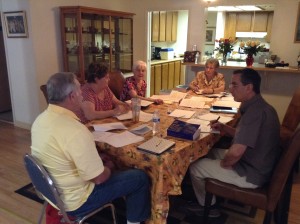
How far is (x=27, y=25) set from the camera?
3.47m

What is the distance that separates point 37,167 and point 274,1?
3909mm

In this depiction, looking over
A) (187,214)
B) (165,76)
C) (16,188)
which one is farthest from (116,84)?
(165,76)

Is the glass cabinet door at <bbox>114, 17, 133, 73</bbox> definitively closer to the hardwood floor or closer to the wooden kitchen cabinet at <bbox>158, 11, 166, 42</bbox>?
the wooden kitchen cabinet at <bbox>158, 11, 166, 42</bbox>

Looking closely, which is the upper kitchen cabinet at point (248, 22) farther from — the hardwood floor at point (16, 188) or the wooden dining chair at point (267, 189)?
the wooden dining chair at point (267, 189)

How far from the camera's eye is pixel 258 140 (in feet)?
5.19

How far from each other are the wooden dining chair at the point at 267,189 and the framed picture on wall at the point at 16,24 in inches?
123

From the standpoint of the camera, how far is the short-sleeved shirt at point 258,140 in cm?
156

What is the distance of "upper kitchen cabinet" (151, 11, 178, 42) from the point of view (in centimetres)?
552

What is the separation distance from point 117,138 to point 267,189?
984mm

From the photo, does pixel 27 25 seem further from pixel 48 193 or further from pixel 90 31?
pixel 48 193

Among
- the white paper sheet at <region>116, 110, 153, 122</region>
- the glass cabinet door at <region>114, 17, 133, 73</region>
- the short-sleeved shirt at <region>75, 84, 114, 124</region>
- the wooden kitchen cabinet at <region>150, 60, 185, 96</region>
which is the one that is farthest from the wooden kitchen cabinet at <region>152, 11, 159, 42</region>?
the white paper sheet at <region>116, 110, 153, 122</region>

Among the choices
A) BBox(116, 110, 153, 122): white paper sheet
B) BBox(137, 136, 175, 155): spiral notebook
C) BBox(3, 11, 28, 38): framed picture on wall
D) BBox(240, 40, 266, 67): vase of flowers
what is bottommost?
BBox(137, 136, 175, 155): spiral notebook

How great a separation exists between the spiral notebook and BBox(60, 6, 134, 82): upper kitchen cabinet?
2.57m

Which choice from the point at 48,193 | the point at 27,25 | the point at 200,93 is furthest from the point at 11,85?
the point at 48,193
